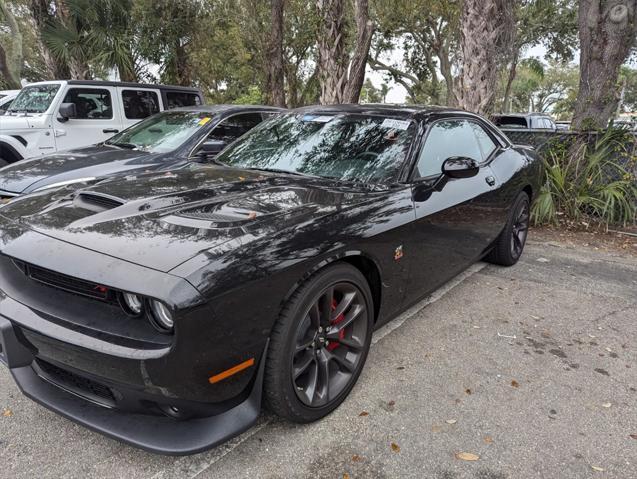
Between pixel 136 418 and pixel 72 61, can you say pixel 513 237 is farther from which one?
pixel 72 61

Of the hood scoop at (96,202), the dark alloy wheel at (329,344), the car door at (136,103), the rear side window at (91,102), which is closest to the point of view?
the dark alloy wheel at (329,344)

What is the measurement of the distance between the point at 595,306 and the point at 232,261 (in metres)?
3.48

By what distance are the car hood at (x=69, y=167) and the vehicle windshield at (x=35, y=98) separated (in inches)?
84.7

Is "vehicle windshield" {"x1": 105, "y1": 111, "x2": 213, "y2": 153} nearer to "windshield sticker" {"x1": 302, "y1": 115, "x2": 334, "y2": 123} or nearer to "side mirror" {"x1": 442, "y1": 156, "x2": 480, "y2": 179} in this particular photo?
"windshield sticker" {"x1": 302, "y1": 115, "x2": 334, "y2": 123}

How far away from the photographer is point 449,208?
3.21m

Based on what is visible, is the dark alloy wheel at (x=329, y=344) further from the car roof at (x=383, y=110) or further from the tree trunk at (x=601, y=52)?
the tree trunk at (x=601, y=52)

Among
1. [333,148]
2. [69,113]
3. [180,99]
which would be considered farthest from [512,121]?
[333,148]

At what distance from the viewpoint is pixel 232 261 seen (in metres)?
1.79

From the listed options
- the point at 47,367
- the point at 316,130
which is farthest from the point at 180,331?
the point at 316,130

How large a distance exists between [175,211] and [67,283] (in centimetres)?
58

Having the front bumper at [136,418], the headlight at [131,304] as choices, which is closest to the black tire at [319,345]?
the front bumper at [136,418]

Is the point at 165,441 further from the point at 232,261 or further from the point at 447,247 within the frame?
the point at 447,247

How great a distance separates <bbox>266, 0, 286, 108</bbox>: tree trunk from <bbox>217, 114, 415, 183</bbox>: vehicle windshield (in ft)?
30.3

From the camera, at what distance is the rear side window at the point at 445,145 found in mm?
3148
